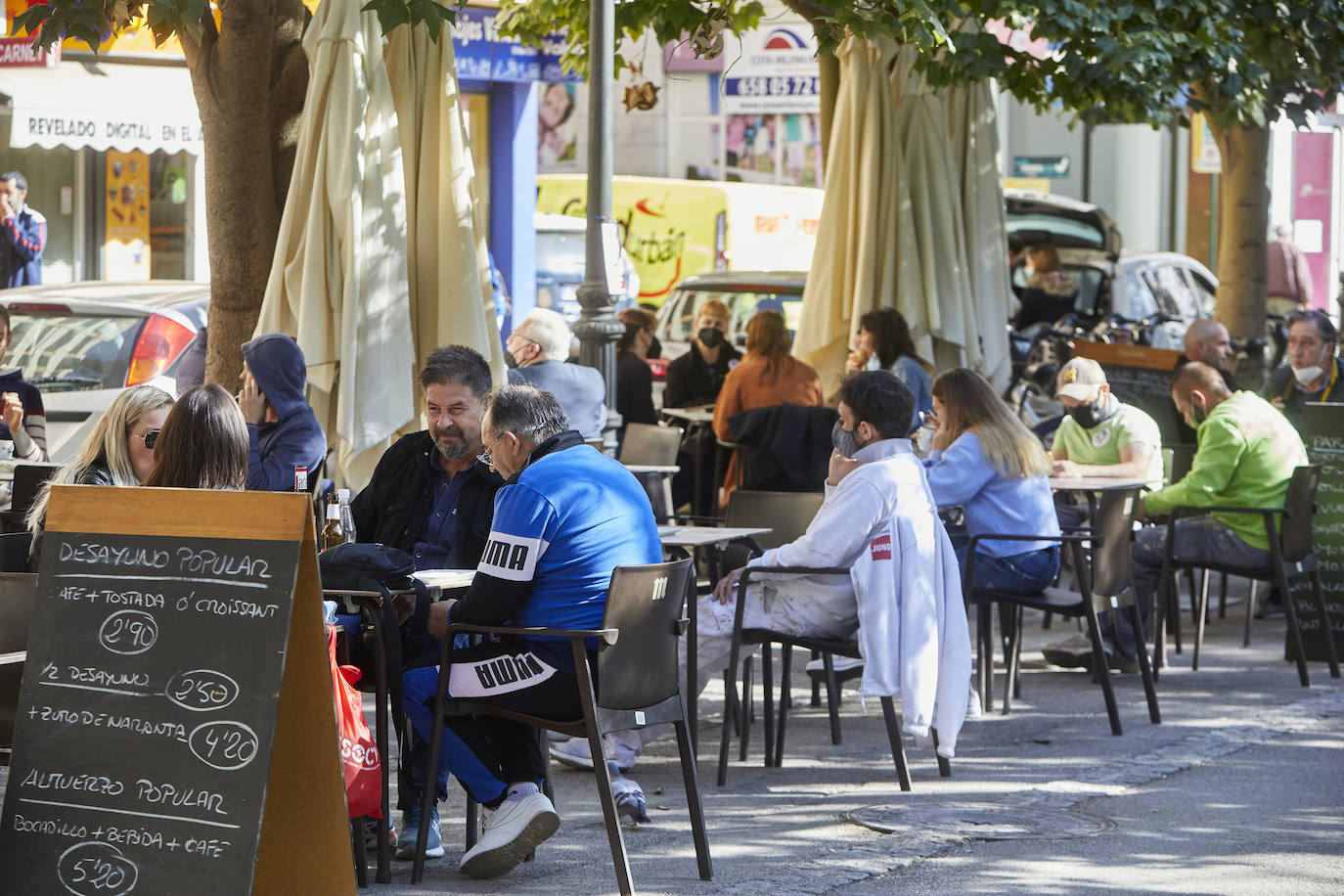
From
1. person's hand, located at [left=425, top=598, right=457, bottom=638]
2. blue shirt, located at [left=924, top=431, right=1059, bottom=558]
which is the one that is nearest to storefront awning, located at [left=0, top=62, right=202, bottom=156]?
blue shirt, located at [left=924, top=431, right=1059, bottom=558]

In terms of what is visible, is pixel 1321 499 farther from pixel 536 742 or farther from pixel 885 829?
pixel 536 742

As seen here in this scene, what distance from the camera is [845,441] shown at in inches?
292

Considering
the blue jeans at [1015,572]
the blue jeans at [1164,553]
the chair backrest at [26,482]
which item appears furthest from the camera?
the blue jeans at [1164,553]

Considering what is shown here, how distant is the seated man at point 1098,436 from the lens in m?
9.83

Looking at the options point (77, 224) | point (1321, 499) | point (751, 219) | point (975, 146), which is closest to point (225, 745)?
point (1321, 499)

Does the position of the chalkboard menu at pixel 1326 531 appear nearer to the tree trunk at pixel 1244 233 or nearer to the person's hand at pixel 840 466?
the person's hand at pixel 840 466

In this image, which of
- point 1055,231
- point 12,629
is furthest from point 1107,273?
point 12,629

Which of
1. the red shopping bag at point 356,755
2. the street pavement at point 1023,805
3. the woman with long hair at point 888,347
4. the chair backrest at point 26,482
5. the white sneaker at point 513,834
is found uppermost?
the woman with long hair at point 888,347

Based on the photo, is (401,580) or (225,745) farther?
(401,580)

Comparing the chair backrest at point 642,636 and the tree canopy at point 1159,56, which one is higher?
the tree canopy at point 1159,56

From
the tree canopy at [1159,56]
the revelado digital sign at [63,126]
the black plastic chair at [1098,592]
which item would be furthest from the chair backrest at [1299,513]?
the revelado digital sign at [63,126]

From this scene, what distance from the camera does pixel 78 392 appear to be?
410 inches

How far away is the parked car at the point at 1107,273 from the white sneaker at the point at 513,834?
1412 centimetres

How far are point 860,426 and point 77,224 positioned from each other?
12486mm
